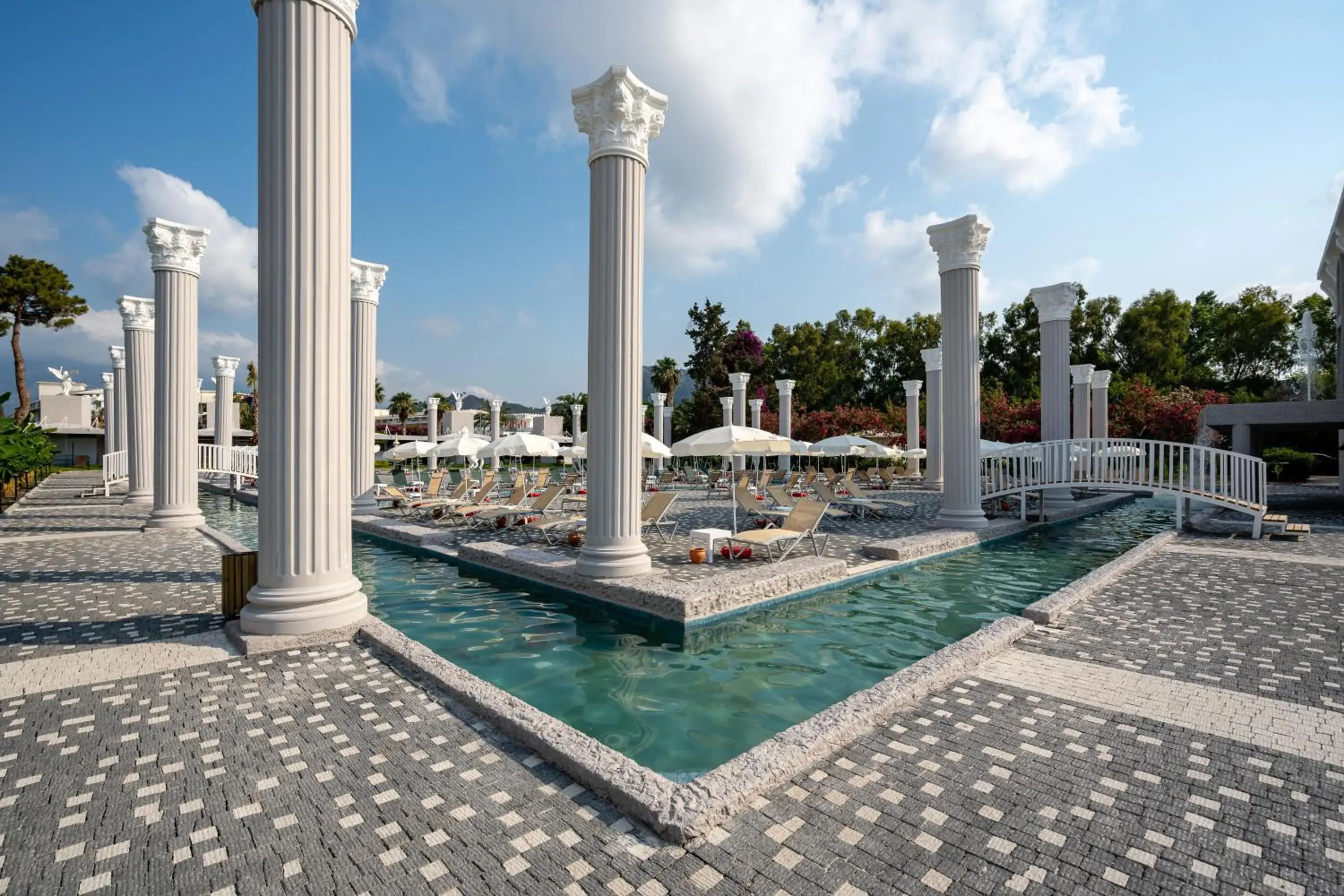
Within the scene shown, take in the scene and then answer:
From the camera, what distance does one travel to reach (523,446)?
16203 millimetres

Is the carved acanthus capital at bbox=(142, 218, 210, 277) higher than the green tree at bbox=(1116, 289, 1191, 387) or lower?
lower

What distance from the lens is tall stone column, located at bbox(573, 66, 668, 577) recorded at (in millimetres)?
7453

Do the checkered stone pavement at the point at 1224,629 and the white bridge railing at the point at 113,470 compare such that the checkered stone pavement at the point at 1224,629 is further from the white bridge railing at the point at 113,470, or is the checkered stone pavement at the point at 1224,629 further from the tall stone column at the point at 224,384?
the tall stone column at the point at 224,384

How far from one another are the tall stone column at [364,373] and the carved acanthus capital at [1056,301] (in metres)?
15.4

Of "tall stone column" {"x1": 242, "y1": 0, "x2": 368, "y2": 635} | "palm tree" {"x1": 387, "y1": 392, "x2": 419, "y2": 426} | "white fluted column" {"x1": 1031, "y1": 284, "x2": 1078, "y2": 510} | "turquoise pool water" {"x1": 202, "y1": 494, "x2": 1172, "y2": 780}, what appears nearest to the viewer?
"turquoise pool water" {"x1": 202, "y1": 494, "x2": 1172, "y2": 780}

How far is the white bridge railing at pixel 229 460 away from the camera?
2055cm

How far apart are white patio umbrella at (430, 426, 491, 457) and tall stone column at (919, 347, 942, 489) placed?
529 inches

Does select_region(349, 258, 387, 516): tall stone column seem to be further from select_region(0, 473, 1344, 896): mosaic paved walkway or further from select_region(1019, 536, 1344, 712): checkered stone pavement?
select_region(1019, 536, 1344, 712): checkered stone pavement

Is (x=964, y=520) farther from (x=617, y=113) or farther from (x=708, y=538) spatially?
(x=617, y=113)

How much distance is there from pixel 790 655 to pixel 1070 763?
2.57 meters

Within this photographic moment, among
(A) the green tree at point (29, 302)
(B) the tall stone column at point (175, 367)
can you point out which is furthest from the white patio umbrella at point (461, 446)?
(A) the green tree at point (29, 302)

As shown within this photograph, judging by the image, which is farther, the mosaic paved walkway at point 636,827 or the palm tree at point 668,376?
the palm tree at point 668,376

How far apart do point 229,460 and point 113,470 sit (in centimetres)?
471

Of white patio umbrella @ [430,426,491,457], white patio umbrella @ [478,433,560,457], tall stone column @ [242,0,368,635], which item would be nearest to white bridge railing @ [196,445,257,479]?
white patio umbrella @ [430,426,491,457]
